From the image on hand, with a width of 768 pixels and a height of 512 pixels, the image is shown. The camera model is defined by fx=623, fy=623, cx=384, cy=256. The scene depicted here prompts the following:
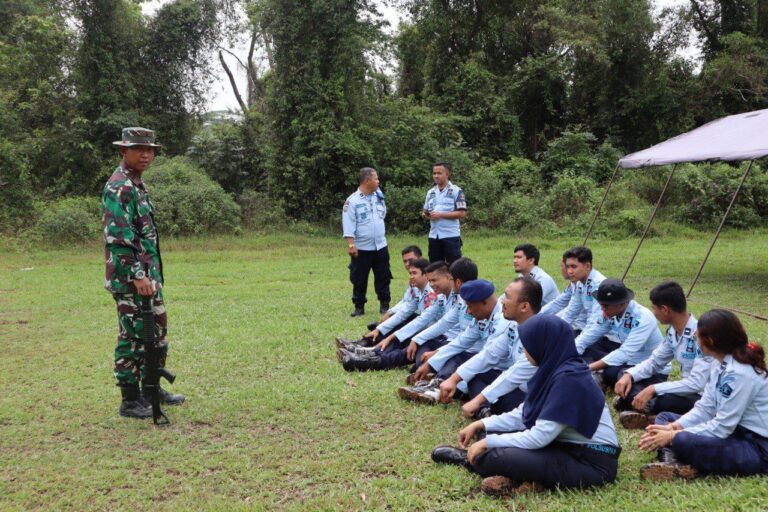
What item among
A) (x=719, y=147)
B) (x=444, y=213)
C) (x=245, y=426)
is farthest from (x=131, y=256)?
(x=719, y=147)

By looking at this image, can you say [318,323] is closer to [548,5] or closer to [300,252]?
[300,252]

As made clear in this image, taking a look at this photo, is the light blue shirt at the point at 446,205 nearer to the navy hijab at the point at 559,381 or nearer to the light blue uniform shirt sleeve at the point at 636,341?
the light blue uniform shirt sleeve at the point at 636,341

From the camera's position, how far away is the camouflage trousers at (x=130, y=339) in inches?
179

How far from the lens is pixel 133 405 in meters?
4.69

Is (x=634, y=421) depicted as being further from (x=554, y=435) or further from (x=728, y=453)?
(x=554, y=435)

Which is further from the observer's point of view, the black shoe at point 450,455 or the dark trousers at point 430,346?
the dark trousers at point 430,346

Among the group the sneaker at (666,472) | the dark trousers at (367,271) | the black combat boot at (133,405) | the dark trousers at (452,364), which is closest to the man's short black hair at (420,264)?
the dark trousers at (452,364)

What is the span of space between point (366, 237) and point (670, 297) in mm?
4464

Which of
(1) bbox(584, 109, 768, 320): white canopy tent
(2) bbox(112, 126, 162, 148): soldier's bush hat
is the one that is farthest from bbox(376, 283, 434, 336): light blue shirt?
(1) bbox(584, 109, 768, 320): white canopy tent

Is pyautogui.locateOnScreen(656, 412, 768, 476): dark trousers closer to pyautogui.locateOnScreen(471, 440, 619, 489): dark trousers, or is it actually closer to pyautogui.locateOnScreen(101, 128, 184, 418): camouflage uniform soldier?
pyautogui.locateOnScreen(471, 440, 619, 489): dark trousers

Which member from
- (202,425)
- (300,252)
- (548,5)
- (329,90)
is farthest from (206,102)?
(202,425)

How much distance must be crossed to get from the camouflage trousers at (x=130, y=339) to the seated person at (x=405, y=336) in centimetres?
179

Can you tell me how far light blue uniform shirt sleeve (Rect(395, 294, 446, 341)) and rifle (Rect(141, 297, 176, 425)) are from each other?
2.19 meters

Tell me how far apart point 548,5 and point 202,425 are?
20.8 metres
